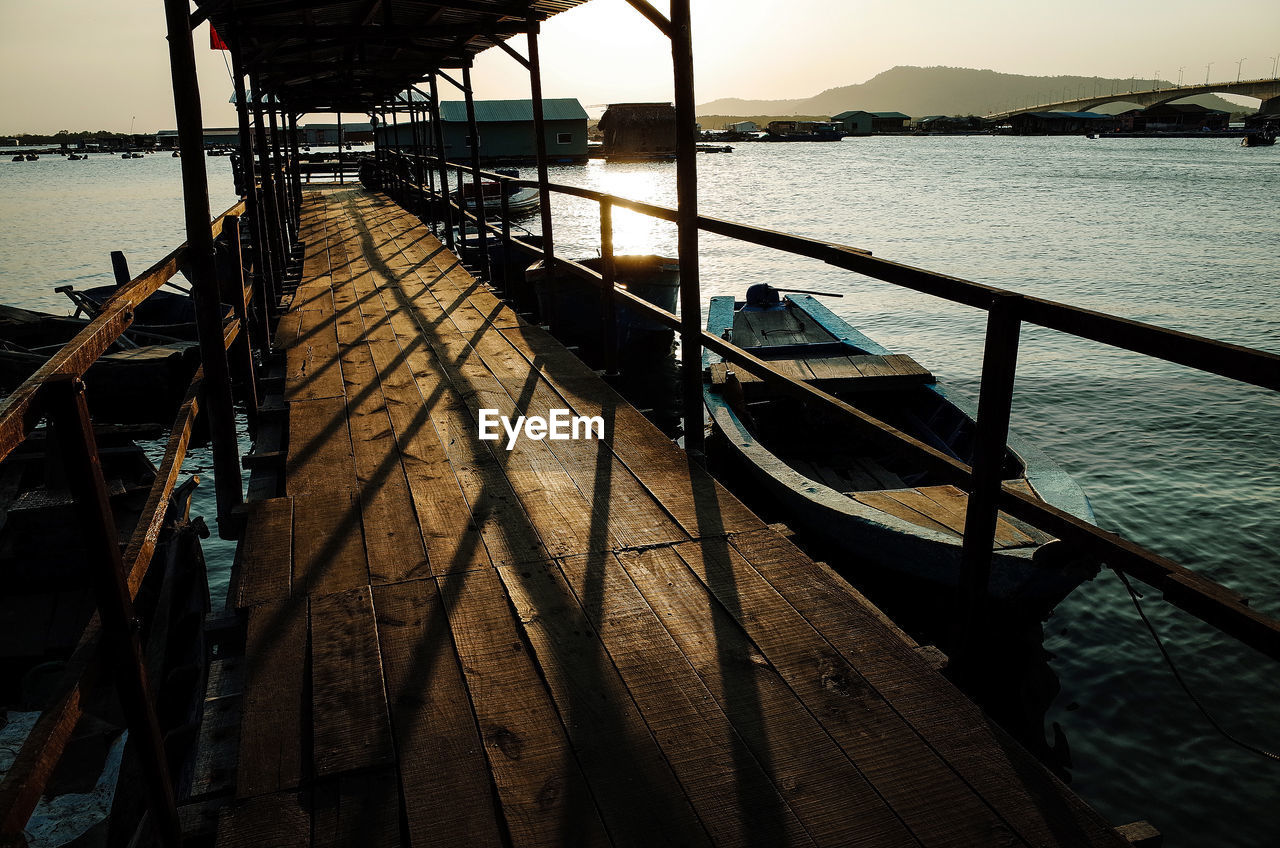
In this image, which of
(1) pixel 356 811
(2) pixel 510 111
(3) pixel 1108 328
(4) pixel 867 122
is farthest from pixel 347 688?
(4) pixel 867 122

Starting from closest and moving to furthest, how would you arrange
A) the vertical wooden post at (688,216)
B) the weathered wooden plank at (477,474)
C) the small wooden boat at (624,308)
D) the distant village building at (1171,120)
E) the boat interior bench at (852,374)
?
1. the weathered wooden plank at (477,474)
2. the vertical wooden post at (688,216)
3. the boat interior bench at (852,374)
4. the small wooden boat at (624,308)
5. the distant village building at (1171,120)

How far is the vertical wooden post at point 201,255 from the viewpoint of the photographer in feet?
12.8

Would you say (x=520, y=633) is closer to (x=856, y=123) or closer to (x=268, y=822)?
(x=268, y=822)

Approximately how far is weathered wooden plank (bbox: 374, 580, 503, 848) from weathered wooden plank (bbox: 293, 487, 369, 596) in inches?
7.9

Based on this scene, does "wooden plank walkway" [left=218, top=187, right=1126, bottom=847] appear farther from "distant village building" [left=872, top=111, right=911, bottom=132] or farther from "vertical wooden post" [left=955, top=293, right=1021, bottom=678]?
"distant village building" [left=872, top=111, right=911, bottom=132]

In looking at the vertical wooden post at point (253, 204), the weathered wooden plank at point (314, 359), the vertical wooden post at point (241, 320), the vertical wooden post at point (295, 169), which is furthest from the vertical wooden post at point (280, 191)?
the vertical wooden post at point (241, 320)

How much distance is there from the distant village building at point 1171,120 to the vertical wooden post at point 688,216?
17305cm

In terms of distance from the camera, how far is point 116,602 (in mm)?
1906

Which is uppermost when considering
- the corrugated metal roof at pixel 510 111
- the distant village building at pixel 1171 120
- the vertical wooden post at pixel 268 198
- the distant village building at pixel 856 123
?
the distant village building at pixel 856 123

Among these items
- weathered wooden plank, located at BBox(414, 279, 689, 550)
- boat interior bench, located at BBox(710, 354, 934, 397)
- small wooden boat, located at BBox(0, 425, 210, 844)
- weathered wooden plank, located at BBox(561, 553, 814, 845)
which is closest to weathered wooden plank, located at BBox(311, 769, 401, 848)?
weathered wooden plank, located at BBox(561, 553, 814, 845)

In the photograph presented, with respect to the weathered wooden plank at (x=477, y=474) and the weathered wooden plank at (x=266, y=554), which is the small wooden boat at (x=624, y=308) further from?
the weathered wooden plank at (x=266, y=554)

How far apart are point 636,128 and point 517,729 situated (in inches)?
3542

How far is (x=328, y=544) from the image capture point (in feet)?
11.3

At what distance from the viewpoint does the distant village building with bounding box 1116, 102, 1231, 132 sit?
146 meters
